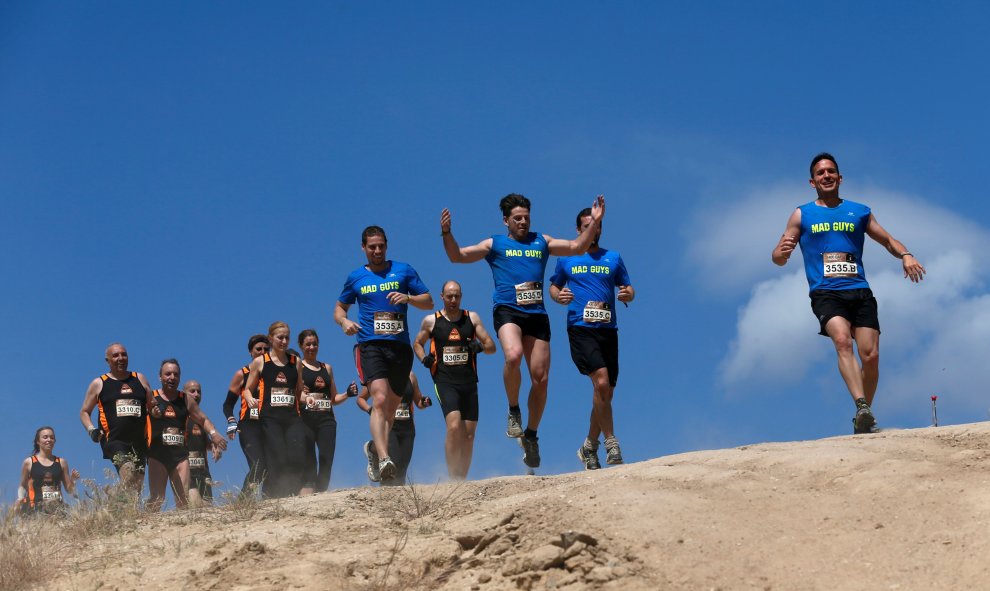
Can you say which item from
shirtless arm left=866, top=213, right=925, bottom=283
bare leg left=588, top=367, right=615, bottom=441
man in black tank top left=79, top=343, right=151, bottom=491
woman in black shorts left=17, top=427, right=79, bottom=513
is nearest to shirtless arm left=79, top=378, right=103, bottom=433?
man in black tank top left=79, top=343, right=151, bottom=491

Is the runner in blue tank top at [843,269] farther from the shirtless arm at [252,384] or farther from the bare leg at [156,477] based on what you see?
the bare leg at [156,477]

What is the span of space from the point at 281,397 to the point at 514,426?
2637mm

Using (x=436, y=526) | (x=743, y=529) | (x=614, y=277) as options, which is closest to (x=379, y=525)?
(x=436, y=526)

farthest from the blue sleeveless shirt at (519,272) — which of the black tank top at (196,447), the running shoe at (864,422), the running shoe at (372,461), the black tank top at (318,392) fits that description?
the black tank top at (196,447)

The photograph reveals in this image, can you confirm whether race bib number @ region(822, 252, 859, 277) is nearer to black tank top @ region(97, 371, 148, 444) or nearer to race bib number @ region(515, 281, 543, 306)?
race bib number @ region(515, 281, 543, 306)

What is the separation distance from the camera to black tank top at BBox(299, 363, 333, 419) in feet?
41.6

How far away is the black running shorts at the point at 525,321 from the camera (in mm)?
11148

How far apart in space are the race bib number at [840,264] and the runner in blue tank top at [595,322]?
1.90m

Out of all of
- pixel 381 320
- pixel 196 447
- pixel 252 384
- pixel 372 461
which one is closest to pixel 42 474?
pixel 196 447

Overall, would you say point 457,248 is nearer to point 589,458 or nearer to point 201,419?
point 589,458

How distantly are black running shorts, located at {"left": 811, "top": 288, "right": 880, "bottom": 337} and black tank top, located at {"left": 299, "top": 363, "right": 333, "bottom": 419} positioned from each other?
523 centimetres

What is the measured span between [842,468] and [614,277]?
408 cm

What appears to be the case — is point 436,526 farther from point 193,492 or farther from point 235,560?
point 193,492

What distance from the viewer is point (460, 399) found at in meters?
11.4
